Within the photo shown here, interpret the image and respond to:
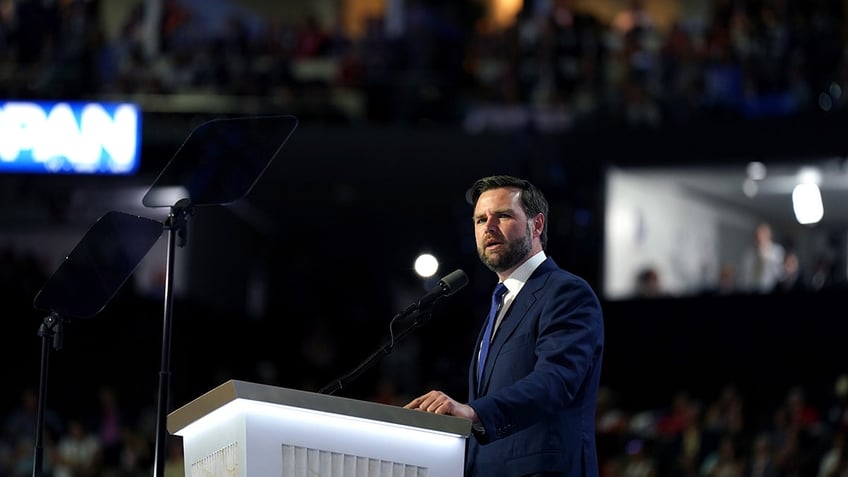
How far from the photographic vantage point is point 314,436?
2.86 m

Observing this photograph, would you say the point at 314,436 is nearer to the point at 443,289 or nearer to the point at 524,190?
the point at 443,289

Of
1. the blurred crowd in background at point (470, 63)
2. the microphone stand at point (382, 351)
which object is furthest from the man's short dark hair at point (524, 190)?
the blurred crowd in background at point (470, 63)

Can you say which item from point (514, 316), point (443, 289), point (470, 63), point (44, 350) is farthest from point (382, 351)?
point (470, 63)

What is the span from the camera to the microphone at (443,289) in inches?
128

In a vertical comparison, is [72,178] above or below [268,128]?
above

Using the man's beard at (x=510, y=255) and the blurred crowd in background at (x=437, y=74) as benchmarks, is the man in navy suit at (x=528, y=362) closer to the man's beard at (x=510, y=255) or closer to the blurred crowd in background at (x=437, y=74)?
the man's beard at (x=510, y=255)

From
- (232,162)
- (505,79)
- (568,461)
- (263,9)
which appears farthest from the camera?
(263,9)

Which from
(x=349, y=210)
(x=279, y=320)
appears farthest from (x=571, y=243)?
(x=349, y=210)

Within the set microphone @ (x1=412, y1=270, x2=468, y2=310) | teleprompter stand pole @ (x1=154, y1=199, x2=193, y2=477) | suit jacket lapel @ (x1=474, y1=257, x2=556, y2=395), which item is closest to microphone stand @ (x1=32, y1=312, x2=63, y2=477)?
teleprompter stand pole @ (x1=154, y1=199, x2=193, y2=477)

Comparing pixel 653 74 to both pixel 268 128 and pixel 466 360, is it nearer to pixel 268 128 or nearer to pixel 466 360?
pixel 466 360

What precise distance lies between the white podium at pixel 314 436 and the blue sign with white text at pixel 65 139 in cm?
956

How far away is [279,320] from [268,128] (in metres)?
9.64

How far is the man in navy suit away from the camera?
301 centimetres

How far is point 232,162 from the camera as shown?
351cm
